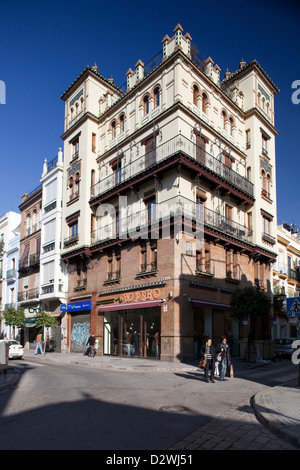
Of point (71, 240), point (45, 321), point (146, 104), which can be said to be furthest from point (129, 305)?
point (146, 104)

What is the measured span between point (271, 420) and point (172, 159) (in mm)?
17064

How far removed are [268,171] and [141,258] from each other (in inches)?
547

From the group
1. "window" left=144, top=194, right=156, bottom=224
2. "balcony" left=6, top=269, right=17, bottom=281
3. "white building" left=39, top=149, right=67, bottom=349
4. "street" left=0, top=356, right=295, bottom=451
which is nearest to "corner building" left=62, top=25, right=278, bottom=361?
"window" left=144, top=194, right=156, bottom=224

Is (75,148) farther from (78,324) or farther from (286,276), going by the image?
(286,276)

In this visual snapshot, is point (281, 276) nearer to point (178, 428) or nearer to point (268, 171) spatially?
point (268, 171)

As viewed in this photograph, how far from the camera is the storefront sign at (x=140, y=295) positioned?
73.2ft

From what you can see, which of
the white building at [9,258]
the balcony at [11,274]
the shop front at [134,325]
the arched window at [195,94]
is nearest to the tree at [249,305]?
the shop front at [134,325]

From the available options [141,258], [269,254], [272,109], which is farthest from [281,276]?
[141,258]

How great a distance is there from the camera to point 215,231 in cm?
2431

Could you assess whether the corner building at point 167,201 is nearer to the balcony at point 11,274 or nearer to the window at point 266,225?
the window at point 266,225

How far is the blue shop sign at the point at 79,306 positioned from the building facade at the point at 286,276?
17513 mm

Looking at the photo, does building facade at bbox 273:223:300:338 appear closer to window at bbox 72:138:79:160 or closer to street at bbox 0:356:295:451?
window at bbox 72:138:79:160

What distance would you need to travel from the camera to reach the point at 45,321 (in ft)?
98.4

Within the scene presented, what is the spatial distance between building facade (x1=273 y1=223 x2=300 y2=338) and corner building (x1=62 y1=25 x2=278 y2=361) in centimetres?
811
